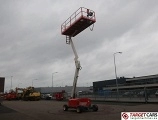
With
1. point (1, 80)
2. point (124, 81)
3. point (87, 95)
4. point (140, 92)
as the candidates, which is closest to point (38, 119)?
point (140, 92)

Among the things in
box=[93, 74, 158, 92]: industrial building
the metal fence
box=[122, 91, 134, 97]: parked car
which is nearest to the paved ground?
the metal fence

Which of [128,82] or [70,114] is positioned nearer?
[70,114]

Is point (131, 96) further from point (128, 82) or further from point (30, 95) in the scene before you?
point (128, 82)

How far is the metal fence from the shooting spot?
1144 inches

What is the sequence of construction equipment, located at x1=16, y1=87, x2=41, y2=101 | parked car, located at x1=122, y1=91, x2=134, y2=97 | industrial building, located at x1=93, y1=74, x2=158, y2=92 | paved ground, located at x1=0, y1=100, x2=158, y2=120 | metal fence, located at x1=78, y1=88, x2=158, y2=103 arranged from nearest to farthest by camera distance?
paved ground, located at x1=0, y1=100, x2=158, y2=120, metal fence, located at x1=78, y1=88, x2=158, y2=103, parked car, located at x1=122, y1=91, x2=134, y2=97, construction equipment, located at x1=16, y1=87, x2=41, y2=101, industrial building, located at x1=93, y1=74, x2=158, y2=92

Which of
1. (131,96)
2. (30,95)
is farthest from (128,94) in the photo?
(30,95)

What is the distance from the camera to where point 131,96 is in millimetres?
32281

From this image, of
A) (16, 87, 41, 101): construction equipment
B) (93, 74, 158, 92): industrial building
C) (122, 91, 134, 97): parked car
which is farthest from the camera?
(93, 74, 158, 92): industrial building

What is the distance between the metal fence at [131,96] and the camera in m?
29.1

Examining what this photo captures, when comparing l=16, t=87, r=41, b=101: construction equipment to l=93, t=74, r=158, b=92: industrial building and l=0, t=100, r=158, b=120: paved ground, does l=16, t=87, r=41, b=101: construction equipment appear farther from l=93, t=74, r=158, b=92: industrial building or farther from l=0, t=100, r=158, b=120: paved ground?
l=93, t=74, r=158, b=92: industrial building

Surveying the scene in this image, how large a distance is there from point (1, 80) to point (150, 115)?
59.2 m

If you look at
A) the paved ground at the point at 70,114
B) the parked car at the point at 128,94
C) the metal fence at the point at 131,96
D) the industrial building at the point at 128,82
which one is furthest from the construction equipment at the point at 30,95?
the industrial building at the point at 128,82

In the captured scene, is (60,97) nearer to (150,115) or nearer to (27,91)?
(27,91)

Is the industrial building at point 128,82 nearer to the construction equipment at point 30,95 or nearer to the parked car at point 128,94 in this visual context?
the construction equipment at point 30,95
